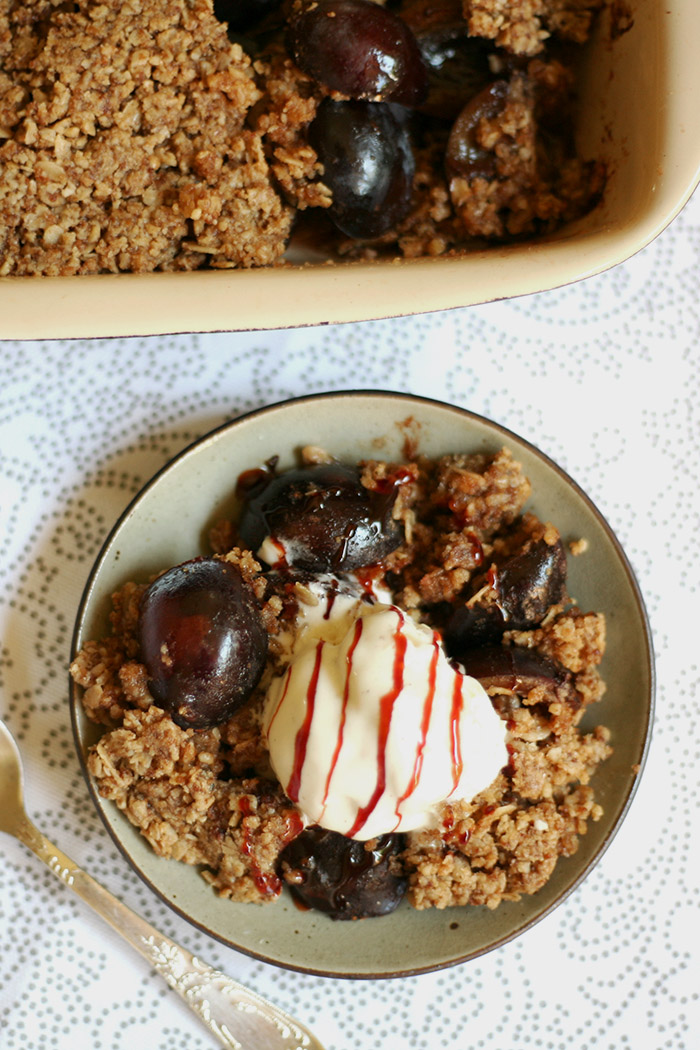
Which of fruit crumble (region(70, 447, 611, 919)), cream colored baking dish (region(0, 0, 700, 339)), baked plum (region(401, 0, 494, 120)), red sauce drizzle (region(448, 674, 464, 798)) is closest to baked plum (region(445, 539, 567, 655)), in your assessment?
fruit crumble (region(70, 447, 611, 919))

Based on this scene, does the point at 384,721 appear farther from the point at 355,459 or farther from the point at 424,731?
the point at 355,459

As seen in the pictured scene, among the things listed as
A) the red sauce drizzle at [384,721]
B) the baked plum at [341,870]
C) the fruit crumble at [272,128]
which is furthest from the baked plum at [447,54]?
the baked plum at [341,870]

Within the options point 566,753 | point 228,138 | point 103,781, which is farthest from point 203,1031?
point 228,138

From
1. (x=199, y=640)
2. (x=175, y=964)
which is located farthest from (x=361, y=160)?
(x=175, y=964)

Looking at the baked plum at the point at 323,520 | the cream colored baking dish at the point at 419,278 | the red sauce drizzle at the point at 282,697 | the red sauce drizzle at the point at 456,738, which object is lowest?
the red sauce drizzle at the point at 456,738

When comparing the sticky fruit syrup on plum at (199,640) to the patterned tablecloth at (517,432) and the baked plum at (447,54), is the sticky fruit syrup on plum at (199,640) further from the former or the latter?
the baked plum at (447,54)

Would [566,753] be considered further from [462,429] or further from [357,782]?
[462,429]

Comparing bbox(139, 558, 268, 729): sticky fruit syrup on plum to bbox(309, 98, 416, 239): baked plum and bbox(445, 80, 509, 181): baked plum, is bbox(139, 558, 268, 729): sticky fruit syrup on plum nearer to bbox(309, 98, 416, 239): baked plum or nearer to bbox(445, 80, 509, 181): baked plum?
bbox(309, 98, 416, 239): baked plum
